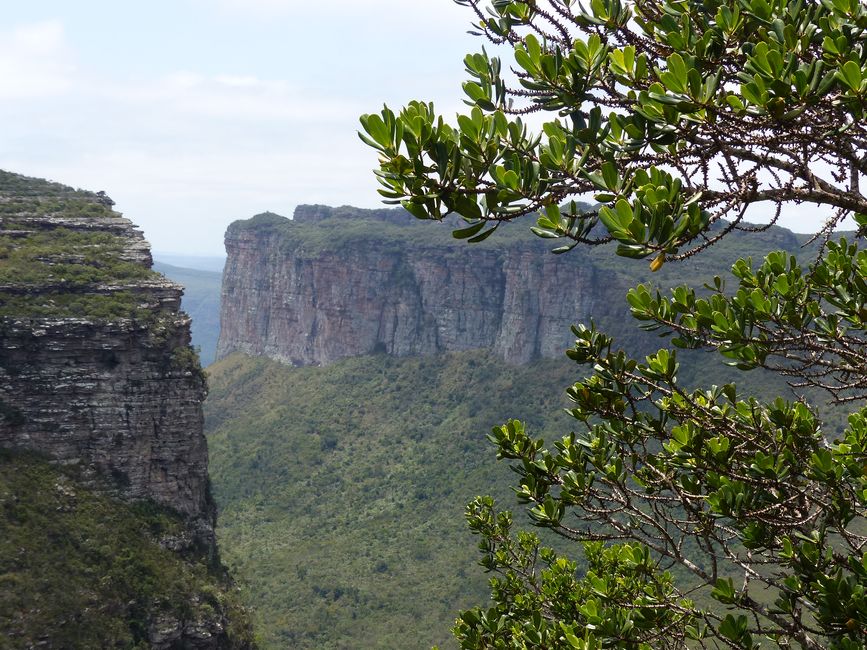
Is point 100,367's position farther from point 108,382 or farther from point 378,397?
point 378,397

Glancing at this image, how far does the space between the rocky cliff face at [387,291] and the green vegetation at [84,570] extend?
63538mm

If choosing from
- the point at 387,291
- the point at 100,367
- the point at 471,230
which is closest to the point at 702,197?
the point at 471,230

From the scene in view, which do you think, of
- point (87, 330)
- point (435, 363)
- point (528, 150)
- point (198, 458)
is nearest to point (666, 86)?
point (528, 150)

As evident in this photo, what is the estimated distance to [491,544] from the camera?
41.1ft

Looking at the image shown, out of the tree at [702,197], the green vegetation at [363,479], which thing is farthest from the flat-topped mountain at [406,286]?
the tree at [702,197]

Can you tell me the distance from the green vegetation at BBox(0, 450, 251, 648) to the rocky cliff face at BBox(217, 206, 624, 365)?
63538 millimetres

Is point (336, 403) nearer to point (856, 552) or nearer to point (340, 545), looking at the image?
point (340, 545)

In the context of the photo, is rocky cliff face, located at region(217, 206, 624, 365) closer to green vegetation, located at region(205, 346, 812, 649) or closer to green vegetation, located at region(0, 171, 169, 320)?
green vegetation, located at region(205, 346, 812, 649)

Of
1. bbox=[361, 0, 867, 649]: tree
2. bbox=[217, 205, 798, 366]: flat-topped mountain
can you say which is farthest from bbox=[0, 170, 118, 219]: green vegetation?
bbox=[217, 205, 798, 366]: flat-topped mountain

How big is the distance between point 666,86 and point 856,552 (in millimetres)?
4176

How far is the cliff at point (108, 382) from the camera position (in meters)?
40.4

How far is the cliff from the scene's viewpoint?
4044 cm

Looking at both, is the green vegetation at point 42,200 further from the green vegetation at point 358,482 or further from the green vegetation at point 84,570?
the green vegetation at point 358,482

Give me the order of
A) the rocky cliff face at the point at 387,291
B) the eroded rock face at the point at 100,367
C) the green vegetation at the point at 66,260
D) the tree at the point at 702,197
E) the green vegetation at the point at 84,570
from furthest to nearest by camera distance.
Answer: the rocky cliff face at the point at 387,291 < the green vegetation at the point at 66,260 < the eroded rock face at the point at 100,367 < the green vegetation at the point at 84,570 < the tree at the point at 702,197
